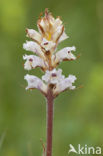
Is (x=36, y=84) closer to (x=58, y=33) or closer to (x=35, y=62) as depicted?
(x=35, y=62)

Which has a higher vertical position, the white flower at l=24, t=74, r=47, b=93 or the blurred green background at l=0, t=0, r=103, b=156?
the blurred green background at l=0, t=0, r=103, b=156

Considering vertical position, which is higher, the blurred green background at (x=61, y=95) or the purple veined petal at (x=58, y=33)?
the blurred green background at (x=61, y=95)

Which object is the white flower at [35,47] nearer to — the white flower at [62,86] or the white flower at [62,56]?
the white flower at [62,56]

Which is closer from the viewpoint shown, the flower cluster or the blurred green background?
the flower cluster

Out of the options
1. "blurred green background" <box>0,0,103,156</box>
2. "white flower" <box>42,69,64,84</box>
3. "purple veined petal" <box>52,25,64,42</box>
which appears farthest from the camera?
"blurred green background" <box>0,0,103,156</box>

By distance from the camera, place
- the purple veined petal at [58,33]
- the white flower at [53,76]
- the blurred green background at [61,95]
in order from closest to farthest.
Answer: the white flower at [53,76] → the purple veined petal at [58,33] → the blurred green background at [61,95]

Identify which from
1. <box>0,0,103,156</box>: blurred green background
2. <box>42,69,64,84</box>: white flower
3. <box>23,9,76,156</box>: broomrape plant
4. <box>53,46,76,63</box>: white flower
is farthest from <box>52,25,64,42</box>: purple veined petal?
<box>0,0,103,156</box>: blurred green background

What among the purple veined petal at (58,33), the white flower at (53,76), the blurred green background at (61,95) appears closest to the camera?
the white flower at (53,76)

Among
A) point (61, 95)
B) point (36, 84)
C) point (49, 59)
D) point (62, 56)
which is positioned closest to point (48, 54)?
point (49, 59)

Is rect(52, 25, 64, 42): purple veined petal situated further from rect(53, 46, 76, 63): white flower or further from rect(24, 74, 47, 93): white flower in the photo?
rect(24, 74, 47, 93): white flower

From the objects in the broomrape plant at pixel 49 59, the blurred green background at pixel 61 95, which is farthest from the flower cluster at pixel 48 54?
the blurred green background at pixel 61 95
